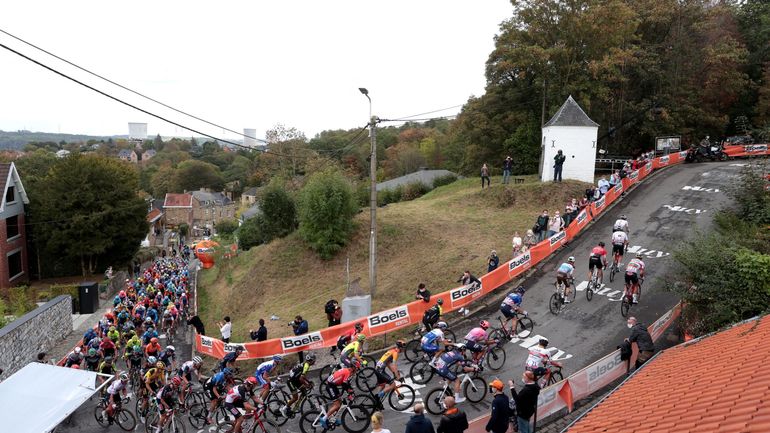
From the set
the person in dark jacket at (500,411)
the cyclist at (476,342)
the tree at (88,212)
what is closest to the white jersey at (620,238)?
the cyclist at (476,342)

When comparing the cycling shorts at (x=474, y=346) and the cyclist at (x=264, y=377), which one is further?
the cycling shorts at (x=474, y=346)

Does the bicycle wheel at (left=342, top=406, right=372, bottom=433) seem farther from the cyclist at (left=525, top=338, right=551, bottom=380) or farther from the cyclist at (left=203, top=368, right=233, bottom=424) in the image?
the cyclist at (left=525, top=338, right=551, bottom=380)

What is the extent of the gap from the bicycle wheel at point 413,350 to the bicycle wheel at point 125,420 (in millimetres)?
7472

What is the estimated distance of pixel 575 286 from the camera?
58.7ft

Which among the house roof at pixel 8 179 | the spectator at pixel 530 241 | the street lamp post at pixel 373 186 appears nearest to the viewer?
the street lamp post at pixel 373 186

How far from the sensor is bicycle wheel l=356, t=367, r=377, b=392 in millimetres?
12327

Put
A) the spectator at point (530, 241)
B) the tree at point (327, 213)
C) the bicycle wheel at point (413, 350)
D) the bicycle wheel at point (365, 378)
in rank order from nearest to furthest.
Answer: the bicycle wheel at point (365, 378), the bicycle wheel at point (413, 350), the spectator at point (530, 241), the tree at point (327, 213)

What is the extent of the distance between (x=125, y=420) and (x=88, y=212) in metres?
33.3

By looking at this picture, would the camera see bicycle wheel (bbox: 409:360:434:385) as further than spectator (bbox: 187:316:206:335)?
No

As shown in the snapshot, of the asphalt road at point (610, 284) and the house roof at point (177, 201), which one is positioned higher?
the asphalt road at point (610, 284)

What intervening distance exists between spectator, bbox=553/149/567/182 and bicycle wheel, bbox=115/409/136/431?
79.8ft

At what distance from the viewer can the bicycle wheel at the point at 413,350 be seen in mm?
14141

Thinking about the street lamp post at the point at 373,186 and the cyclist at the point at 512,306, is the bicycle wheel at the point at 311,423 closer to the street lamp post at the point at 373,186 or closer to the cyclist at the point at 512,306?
the cyclist at the point at 512,306

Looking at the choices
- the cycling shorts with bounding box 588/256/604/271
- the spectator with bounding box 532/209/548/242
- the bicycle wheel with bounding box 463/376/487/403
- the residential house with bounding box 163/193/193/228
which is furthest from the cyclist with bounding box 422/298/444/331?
the residential house with bounding box 163/193/193/228
